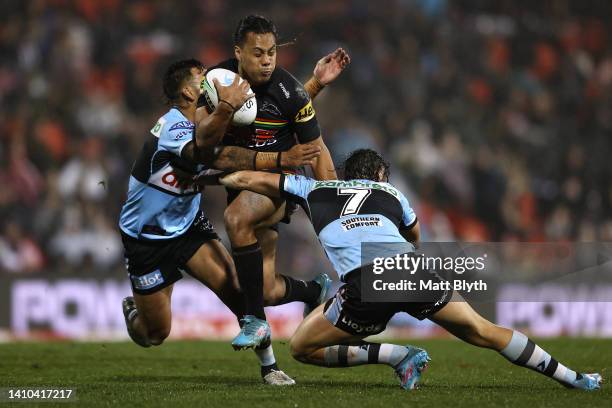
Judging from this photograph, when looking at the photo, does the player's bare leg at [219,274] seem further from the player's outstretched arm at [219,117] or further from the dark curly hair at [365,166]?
the dark curly hair at [365,166]

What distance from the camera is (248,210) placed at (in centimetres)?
751

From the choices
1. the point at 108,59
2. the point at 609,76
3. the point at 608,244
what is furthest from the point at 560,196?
the point at 108,59

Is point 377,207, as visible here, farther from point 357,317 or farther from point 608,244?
point 608,244

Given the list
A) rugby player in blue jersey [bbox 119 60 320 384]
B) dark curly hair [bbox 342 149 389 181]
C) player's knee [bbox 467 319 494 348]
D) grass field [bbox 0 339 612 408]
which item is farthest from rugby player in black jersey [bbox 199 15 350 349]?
player's knee [bbox 467 319 494 348]

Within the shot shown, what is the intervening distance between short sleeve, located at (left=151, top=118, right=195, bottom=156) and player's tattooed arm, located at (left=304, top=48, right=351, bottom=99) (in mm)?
1090

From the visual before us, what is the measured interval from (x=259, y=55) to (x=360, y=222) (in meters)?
1.48

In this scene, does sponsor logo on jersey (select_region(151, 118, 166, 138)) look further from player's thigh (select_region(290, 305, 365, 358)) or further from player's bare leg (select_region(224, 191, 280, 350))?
player's thigh (select_region(290, 305, 365, 358))

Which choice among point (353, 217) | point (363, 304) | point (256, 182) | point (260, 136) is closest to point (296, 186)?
point (256, 182)

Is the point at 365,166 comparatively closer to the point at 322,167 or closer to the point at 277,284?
the point at 322,167

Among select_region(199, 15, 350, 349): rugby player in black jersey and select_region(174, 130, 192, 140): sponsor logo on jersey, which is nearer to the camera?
select_region(199, 15, 350, 349): rugby player in black jersey

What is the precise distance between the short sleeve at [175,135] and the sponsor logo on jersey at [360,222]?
4.82 ft

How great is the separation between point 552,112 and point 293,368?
9505 millimetres

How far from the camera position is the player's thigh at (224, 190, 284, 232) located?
24.6 feet

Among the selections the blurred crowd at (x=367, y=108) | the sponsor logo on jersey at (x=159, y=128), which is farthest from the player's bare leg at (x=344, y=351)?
the blurred crowd at (x=367, y=108)
